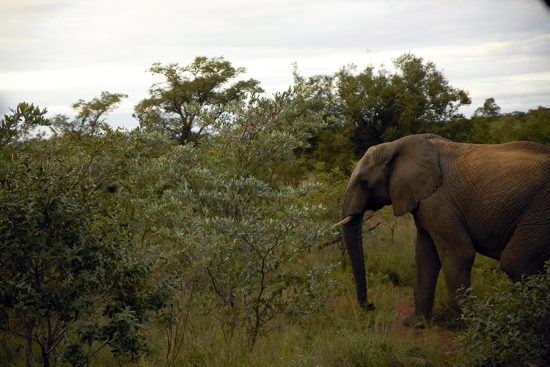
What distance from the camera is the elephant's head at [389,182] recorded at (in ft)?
27.4

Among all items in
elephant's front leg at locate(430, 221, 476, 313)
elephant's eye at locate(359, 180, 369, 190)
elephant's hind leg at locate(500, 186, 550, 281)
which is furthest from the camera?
elephant's eye at locate(359, 180, 369, 190)

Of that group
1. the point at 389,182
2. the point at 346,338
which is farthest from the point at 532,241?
the point at 346,338

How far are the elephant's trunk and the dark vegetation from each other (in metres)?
0.24

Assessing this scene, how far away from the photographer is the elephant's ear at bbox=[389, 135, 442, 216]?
8305 mm

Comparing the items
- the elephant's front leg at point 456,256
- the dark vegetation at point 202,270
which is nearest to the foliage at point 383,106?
the dark vegetation at point 202,270

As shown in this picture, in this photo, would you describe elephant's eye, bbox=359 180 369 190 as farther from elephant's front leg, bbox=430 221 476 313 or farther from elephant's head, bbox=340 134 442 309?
→ elephant's front leg, bbox=430 221 476 313

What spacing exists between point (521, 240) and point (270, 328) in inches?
111

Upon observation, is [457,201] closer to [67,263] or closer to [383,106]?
[67,263]

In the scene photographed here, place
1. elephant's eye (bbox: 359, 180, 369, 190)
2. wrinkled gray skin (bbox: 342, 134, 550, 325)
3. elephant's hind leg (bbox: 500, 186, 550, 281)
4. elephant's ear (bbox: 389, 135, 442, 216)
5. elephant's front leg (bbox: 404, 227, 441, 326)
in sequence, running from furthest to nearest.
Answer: elephant's eye (bbox: 359, 180, 369, 190) < elephant's front leg (bbox: 404, 227, 441, 326) < elephant's ear (bbox: 389, 135, 442, 216) < wrinkled gray skin (bbox: 342, 134, 550, 325) < elephant's hind leg (bbox: 500, 186, 550, 281)

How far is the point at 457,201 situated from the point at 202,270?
3106mm

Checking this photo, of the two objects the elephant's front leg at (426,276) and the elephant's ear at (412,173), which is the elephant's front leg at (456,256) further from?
the elephant's ear at (412,173)

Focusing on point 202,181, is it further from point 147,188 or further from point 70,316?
point 70,316

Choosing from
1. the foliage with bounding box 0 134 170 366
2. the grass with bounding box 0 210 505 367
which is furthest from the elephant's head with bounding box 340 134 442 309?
the foliage with bounding box 0 134 170 366

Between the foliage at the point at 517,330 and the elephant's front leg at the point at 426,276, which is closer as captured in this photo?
the foliage at the point at 517,330
